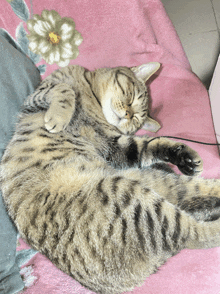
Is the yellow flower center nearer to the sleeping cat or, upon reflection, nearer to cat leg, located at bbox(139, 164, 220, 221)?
the sleeping cat

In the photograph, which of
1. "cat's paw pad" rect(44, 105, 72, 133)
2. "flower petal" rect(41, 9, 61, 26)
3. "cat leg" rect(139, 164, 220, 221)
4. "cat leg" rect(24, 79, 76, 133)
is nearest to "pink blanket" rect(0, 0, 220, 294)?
"flower petal" rect(41, 9, 61, 26)

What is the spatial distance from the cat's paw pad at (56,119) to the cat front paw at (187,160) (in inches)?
24.5

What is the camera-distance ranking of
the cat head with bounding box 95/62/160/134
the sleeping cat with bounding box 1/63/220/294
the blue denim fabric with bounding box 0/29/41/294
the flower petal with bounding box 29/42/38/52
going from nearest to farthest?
1. the sleeping cat with bounding box 1/63/220/294
2. the blue denim fabric with bounding box 0/29/41/294
3. the cat head with bounding box 95/62/160/134
4. the flower petal with bounding box 29/42/38/52

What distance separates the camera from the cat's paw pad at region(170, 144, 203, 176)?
4.02 ft

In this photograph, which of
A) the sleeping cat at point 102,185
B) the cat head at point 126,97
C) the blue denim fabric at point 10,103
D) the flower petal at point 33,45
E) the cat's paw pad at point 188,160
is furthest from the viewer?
the flower petal at point 33,45

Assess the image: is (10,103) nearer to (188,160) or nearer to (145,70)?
(145,70)

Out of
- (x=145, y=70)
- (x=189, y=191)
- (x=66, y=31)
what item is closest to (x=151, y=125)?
(x=145, y=70)

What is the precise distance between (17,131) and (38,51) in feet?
2.06

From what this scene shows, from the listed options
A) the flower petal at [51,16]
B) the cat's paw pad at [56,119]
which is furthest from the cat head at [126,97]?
the flower petal at [51,16]

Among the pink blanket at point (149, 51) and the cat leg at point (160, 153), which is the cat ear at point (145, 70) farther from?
the cat leg at point (160, 153)

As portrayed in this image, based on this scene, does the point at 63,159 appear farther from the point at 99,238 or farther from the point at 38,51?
the point at 38,51

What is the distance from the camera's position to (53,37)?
1.55m

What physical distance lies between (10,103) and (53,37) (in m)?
0.57

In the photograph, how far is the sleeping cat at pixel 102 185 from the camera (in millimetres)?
928
